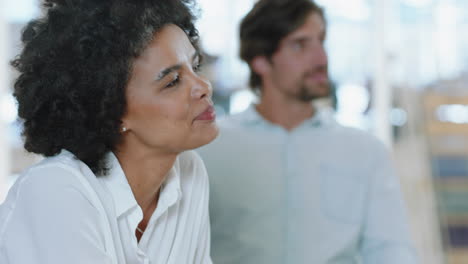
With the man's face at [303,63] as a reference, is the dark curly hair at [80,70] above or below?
above

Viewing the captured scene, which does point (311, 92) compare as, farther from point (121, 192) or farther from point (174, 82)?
point (121, 192)

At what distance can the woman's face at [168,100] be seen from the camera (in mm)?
1307

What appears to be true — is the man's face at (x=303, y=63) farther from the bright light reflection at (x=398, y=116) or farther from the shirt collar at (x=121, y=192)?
the bright light reflection at (x=398, y=116)

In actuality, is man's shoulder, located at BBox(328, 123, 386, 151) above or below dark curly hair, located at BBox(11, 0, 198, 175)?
below

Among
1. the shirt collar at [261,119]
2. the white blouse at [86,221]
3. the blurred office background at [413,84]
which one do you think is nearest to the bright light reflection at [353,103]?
the blurred office background at [413,84]

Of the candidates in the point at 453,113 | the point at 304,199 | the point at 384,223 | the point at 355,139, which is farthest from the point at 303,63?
the point at 453,113

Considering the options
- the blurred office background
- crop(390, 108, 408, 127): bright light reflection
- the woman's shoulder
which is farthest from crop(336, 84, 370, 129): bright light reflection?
the woman's shoulder

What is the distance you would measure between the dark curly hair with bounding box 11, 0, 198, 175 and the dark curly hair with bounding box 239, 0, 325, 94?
0.86 m

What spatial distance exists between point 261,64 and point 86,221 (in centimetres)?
120

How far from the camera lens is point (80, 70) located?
127cm

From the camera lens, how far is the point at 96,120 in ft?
4.37

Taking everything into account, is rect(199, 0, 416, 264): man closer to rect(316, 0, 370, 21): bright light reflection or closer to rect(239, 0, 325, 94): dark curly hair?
rect(239, 0, 325, 94): dark curly hair

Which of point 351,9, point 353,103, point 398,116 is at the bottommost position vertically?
point 398,116

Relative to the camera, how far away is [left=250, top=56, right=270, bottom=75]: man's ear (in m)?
2.21
